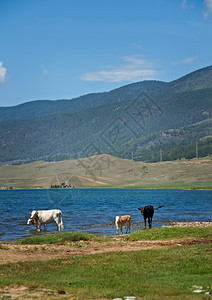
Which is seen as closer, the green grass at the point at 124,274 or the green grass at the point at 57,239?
the green grass at the point at 124,274

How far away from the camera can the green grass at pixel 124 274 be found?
1334cm

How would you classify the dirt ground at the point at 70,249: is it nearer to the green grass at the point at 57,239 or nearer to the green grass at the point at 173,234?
the green grass at the point at 57,239

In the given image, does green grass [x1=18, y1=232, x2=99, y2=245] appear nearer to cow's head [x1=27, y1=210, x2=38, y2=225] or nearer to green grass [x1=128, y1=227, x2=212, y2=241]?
green grass [x1=128, y1=227, x2=212, y2=241]

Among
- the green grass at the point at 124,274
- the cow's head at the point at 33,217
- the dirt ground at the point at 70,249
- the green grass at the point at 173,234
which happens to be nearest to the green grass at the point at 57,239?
the dirt ground at the point at 70,249

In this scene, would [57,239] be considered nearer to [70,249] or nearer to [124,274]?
[70,249]

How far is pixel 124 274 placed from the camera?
15.9 m

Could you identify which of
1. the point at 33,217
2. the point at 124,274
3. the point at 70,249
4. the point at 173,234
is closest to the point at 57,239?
the point at 70,249

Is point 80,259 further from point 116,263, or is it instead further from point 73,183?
point 73,183

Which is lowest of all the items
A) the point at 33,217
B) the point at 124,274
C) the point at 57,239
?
the point at 57,239

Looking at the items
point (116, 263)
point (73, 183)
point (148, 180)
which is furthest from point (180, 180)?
point (116, 263)

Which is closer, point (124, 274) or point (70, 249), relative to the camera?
point (124, 274)

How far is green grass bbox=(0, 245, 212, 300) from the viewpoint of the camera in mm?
13336

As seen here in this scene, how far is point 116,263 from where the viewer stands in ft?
58.5

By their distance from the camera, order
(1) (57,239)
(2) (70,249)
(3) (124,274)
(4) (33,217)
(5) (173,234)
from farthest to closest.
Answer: (4) (33,217) → (5) (173,234) → (1) (57,239) → (2) (70,249) → (3) (124,274)
